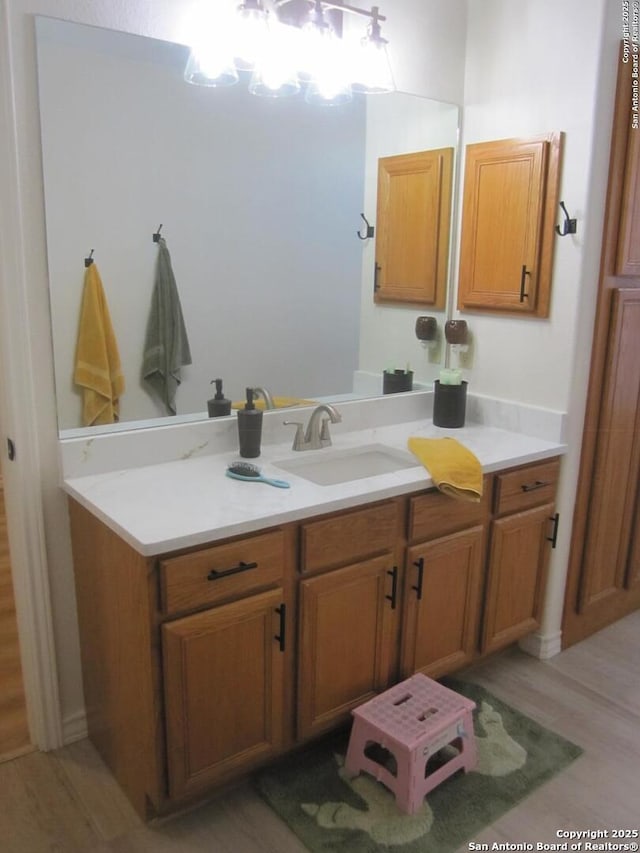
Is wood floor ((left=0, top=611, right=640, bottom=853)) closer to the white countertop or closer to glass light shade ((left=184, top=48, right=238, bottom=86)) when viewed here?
the white countertop

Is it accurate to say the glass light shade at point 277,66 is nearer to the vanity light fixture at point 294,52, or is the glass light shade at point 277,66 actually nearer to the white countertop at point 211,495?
the vanity light fixture at point 294,52

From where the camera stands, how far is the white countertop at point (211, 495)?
5.23ft

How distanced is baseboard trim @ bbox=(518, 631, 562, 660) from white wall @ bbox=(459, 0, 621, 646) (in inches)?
0.6

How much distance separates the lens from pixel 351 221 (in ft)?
8.30

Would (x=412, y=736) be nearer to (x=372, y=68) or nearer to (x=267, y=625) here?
(x=267, y=625)

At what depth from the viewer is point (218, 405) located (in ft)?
7.34

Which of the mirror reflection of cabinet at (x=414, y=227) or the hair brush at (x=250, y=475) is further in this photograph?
the mirror reflection of cabinet at (x=414, y=227)

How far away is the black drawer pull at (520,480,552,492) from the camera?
7.64ft

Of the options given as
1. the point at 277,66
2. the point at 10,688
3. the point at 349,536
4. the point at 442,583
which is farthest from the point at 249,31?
the point at 10,688

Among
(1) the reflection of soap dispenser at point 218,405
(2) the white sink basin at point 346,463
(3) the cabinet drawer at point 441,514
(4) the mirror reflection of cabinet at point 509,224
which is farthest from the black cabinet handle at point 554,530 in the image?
(1) the reflection of soap dispenser at point 218,405

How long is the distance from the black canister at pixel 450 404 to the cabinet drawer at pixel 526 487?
0.38 meters

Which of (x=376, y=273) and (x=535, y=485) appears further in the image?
(x=376, y=273)

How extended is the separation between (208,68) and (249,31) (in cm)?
15

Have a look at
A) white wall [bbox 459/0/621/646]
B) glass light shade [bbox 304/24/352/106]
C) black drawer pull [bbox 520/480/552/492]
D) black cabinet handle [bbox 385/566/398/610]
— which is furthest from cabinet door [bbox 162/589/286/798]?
glass light shade [bbox 304/24/352/106]
